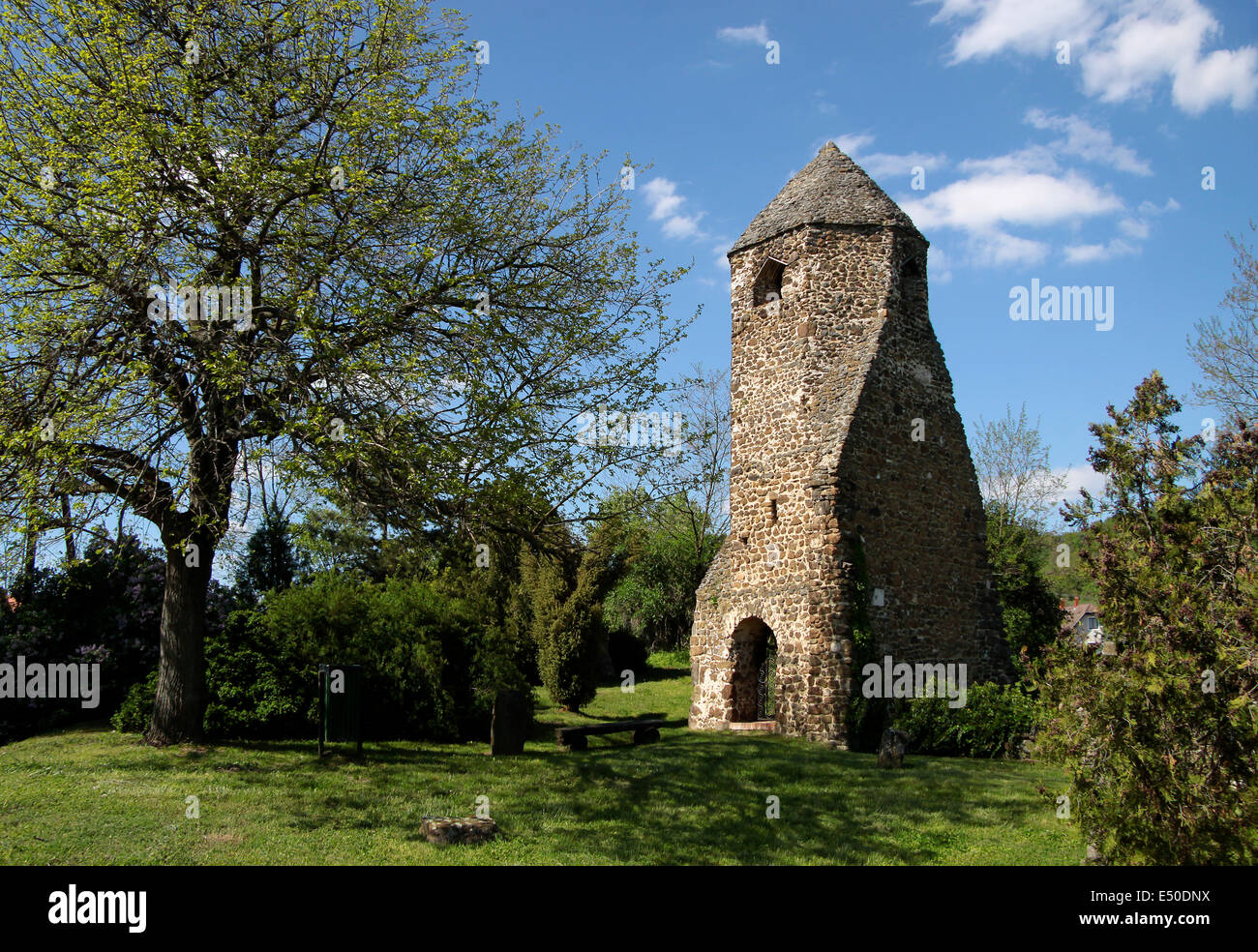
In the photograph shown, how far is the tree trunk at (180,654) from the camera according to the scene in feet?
36.9

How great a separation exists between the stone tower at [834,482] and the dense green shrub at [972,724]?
1.18 meters

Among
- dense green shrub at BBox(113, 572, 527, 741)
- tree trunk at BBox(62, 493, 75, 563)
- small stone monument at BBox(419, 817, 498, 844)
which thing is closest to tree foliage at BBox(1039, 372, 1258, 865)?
small stone monument at BBox(419, 817, 498, 844)

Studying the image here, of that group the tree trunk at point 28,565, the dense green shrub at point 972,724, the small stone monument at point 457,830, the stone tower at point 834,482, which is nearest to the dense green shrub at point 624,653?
the stone tower at point 834,482

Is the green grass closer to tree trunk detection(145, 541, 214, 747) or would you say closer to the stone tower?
tree trunk detection(145, 541, 214, 747)

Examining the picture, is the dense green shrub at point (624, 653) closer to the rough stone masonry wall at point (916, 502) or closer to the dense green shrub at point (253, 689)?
the rough stone masonry wall at point (916, 502)

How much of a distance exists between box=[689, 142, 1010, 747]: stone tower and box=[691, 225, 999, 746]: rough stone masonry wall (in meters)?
0.03

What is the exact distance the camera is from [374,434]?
9.72 metres

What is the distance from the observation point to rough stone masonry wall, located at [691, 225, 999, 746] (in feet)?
49.0

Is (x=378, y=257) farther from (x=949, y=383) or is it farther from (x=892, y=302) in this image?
(x=949, y=383)

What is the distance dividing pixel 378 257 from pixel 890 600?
35.5 ft

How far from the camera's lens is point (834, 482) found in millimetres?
14953
